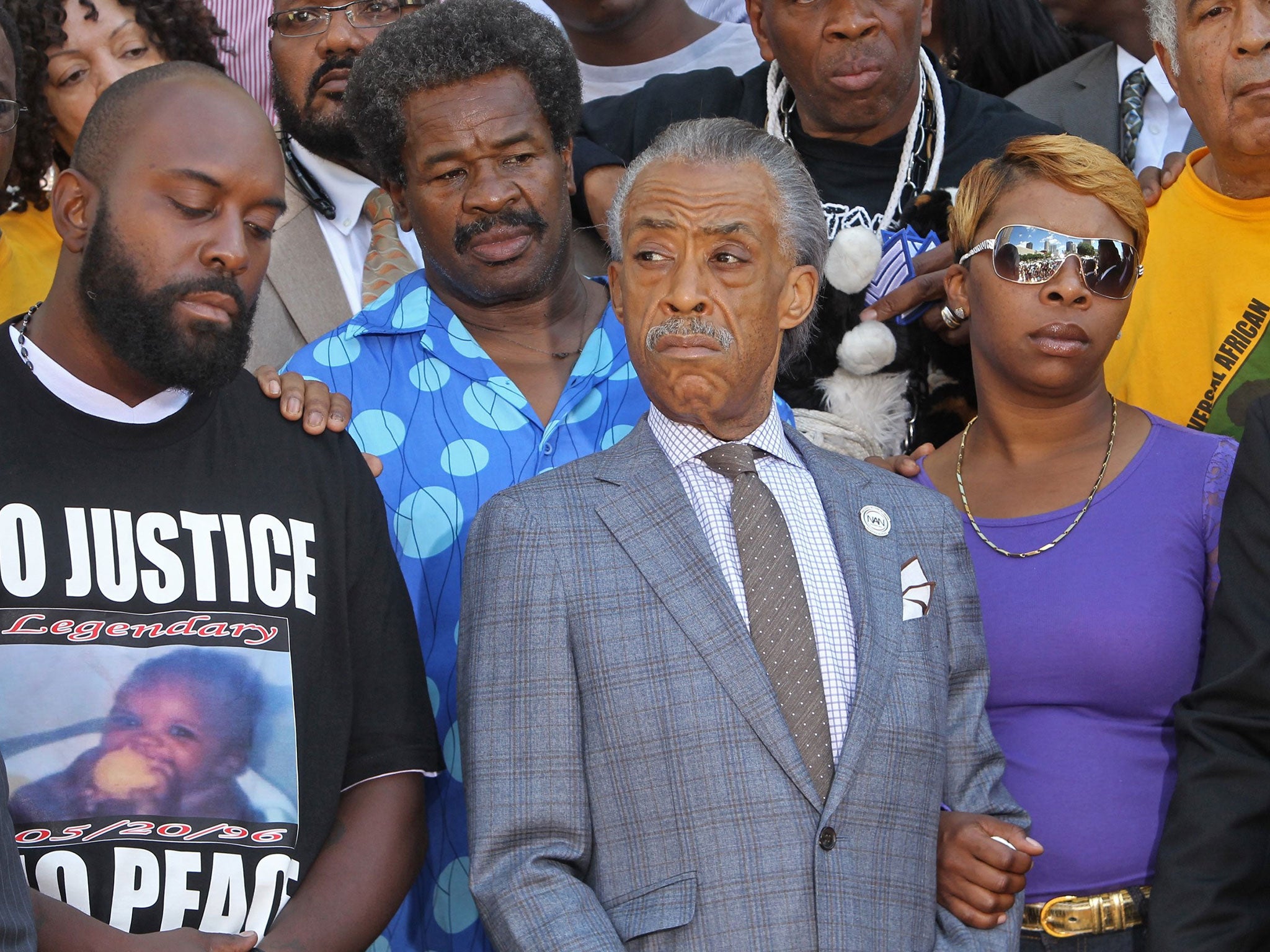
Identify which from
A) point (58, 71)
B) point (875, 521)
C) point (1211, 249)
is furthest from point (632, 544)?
point (58, 71)

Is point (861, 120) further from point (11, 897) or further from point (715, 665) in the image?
point (11, 897)

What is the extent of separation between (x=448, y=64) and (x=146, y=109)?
0.91 meters

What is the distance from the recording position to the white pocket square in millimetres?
2695

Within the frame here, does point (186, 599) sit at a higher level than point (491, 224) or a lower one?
lower

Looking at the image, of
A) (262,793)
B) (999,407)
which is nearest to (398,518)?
(262,793)

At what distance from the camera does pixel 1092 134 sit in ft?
15.3

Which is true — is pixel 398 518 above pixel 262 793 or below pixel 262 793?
above

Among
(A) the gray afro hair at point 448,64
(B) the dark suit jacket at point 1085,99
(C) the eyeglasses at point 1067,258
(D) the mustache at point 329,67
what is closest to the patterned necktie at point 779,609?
(C) the eyeglasses at point 1067,258

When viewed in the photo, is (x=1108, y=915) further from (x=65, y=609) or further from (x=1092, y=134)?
(x=1092, y=134)

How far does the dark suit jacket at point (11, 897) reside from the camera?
1892 millimetres

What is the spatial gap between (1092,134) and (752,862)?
3076 mm

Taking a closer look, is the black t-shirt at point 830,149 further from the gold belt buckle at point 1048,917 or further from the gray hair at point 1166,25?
the gold belt buckle at point 1048,917

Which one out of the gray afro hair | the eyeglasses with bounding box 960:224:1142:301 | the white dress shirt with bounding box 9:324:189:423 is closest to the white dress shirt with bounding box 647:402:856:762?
the eyeglasses with bounding box 960:224:1142:301

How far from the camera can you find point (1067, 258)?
3.17m
